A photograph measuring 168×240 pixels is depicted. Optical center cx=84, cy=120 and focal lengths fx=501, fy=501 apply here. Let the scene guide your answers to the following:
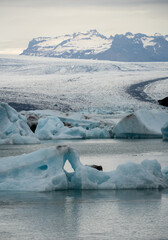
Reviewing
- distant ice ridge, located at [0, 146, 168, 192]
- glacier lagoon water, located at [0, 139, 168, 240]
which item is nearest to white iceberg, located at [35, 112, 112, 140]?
distant ice ridge, located at [0, 146, 168, 192]

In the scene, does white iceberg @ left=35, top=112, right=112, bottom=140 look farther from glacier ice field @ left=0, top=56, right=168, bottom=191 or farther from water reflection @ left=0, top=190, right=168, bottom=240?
water reflection @ left=0, top=190, right=168, bottom=240

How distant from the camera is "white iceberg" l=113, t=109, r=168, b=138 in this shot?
53.8 feet

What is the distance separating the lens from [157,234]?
4008 mm

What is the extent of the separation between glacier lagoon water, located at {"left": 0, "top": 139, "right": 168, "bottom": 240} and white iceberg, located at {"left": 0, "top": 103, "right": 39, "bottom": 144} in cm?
920

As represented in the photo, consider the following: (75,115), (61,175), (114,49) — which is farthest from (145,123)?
(114,49)

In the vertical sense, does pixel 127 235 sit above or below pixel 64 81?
above

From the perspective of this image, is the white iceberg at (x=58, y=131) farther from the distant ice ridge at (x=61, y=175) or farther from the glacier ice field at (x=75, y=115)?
the distant ice ridge at (x=61, y=175)

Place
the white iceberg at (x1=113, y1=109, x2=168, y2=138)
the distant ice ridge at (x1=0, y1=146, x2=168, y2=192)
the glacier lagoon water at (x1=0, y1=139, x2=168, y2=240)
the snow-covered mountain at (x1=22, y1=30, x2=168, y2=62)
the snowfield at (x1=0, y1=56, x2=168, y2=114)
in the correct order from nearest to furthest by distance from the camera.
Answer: the glacier lagoon water at (x1=0, y1=139, x2=168, y2=240) → the distant ice ridge at (x1=0, y1=146, x2=168, y2=192) → the white iceberg at (x1=113, y1=109, x2=168, y2=138) → the snowfield at (x1=0, y1=56, x2=168, y2=114) → the snow-covered mountain at (x1=22, y1=30, x2=168, y2=62)

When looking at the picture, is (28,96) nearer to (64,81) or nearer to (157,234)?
(64,81)

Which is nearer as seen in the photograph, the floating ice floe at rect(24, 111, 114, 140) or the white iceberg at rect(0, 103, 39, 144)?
the white iceberg at rect(0, 103, 39, 144)

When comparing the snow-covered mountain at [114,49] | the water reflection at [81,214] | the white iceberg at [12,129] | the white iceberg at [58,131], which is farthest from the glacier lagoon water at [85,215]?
the snow-covered mountain at [114,49]

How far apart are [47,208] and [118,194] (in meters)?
1.04

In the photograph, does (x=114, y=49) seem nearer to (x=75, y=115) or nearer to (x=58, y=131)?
(x=75, y=115)

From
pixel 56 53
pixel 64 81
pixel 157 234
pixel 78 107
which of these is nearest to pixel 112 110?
pixel 78 107
